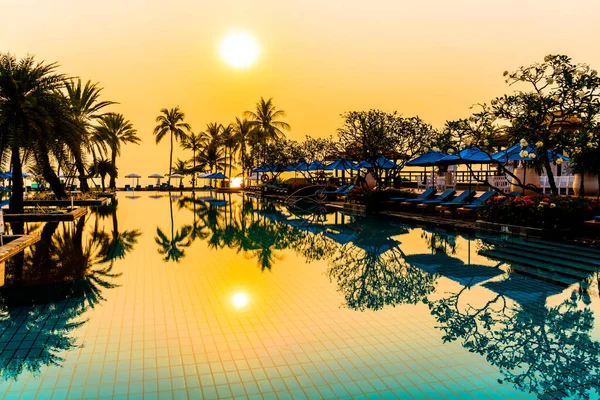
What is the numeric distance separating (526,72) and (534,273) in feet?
21.0

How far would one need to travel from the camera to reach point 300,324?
5.11 metres

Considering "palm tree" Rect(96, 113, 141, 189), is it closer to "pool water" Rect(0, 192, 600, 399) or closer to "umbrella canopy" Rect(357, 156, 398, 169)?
"umbrella canopy" Rect(357, 156, 398, 169)

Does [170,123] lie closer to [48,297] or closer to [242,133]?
[242,133]

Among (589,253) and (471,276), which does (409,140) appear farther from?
(471,276)

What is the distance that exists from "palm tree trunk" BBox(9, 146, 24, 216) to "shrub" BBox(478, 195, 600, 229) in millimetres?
15243

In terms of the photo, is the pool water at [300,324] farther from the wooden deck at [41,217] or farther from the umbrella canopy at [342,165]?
the umbrella canopy at [342,165]

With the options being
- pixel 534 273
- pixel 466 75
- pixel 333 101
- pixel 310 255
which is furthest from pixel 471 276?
pixel 333 101

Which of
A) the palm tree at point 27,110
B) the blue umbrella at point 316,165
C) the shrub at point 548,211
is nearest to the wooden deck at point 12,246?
the palm tree at point 27,110

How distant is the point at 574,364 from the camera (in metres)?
4.08

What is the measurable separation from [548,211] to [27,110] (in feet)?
51.3

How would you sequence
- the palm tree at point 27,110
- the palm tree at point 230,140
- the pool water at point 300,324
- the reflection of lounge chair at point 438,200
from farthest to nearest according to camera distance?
1. the palm tree at point 230,140
2. the reflection of lounge chair at point 438,200
3. the palm tree at point 27,110
4. the pool water at point 300,324

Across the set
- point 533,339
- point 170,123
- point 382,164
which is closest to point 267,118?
point 170,123

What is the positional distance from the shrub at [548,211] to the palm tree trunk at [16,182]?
15.2 m

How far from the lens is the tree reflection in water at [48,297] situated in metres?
4.22
